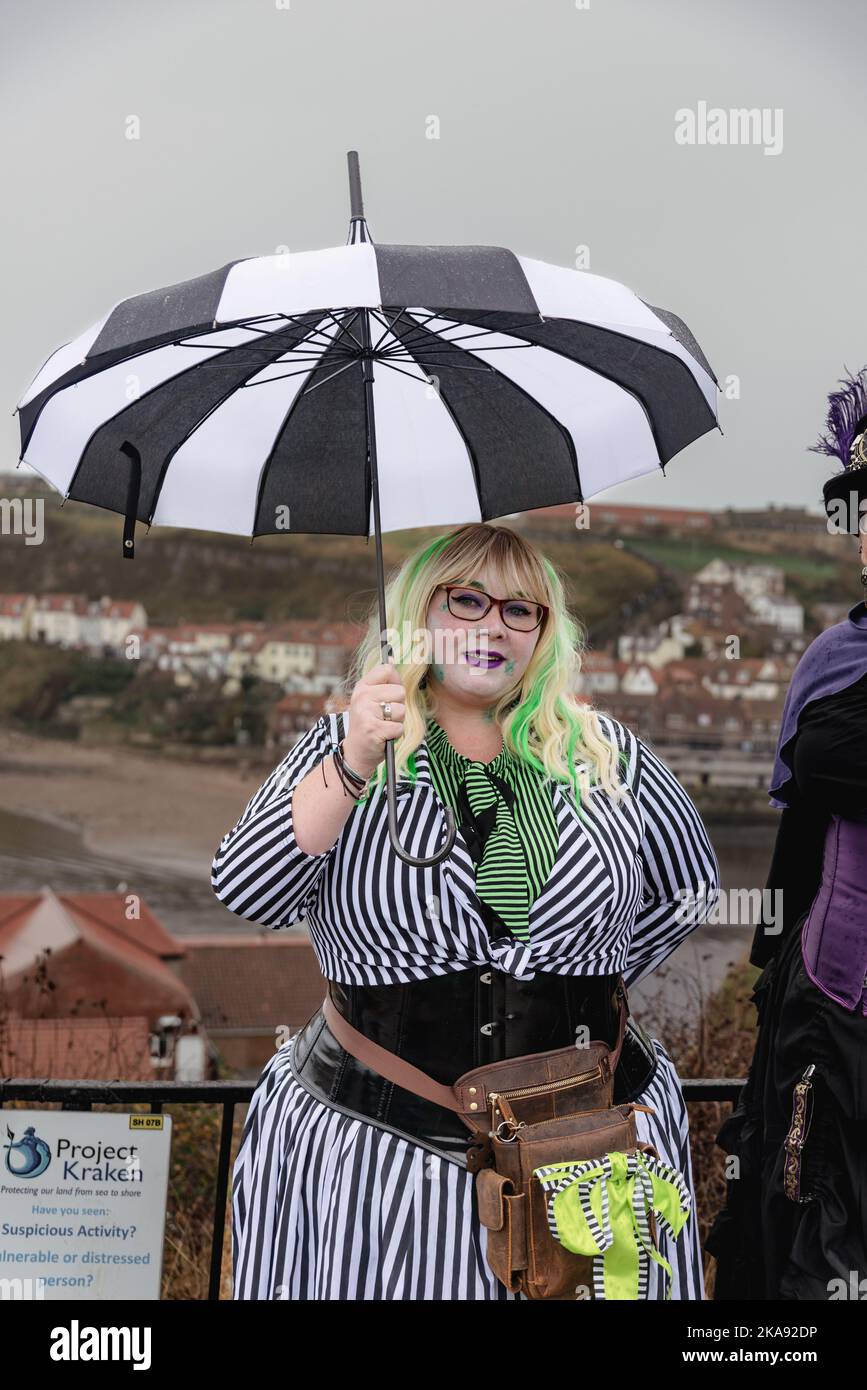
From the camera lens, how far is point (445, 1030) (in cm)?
175

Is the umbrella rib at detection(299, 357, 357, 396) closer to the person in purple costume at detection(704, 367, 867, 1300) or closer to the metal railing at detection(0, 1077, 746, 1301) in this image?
→ the person in purple costume at detection(704, 367, 867, 1300)

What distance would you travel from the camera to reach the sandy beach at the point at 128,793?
39.4 m

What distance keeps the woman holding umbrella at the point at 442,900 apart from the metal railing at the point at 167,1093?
25.8 inches

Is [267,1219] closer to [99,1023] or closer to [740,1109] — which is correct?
[740,1109]

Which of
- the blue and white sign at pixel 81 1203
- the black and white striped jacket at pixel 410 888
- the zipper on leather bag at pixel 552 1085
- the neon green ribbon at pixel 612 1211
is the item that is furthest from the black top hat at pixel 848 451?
the blue and white sign at pixel 81 1203

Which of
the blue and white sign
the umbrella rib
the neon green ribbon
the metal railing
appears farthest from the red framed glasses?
the blue and white sign

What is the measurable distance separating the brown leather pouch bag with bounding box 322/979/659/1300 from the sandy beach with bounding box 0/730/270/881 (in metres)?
38.0

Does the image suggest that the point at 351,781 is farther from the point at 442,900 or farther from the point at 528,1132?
the point at 528,1132

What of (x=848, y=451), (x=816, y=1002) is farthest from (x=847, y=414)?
(x=816, y=1002)

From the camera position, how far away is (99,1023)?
545cm

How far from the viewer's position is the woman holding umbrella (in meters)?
1.73

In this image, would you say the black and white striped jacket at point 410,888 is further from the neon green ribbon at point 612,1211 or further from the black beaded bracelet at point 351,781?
the neon green ribbon at point 612,1211

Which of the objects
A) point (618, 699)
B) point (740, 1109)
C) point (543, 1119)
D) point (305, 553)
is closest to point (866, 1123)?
point (740, 1109)

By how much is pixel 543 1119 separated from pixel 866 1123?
50 cm
